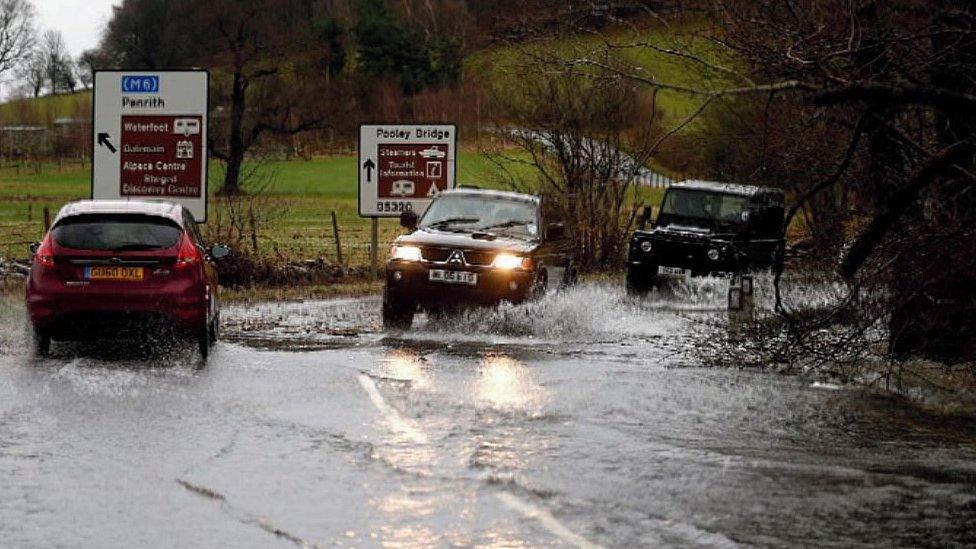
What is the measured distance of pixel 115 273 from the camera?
53.5ft

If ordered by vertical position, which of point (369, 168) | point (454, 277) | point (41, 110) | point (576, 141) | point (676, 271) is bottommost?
point (676, 271)

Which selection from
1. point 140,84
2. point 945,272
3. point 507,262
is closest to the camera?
point 945,272

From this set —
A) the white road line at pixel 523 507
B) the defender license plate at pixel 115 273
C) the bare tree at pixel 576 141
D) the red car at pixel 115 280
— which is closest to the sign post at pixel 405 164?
the bare tree at pixel 576 141

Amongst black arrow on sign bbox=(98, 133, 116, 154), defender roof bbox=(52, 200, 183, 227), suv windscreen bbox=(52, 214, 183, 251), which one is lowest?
suv windscreen bbox=(52, 214, 183, 251)

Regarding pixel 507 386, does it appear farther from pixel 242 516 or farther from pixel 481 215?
pixel 481 215

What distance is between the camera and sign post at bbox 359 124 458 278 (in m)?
30.8

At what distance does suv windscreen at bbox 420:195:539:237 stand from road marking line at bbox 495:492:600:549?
1226 cm

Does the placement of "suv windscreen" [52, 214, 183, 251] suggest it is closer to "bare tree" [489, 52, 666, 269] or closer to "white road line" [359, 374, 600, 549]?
"white road line" [359, 374, 600, 549]

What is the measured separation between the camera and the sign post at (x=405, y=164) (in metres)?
30.8

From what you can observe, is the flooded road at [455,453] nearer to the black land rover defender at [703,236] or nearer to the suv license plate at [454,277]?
the suv license plate at [454,277]

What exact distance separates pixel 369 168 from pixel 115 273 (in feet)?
48.2

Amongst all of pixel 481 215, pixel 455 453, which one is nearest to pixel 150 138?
pixel 481 215

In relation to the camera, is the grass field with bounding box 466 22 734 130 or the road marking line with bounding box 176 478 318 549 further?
the grass field with bounding box 466 22 734 130

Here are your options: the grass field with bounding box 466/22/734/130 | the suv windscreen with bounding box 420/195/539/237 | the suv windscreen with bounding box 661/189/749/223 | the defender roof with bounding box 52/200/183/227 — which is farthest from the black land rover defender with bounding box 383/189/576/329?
the suv windscreen with bounding box 661/189/749/223
